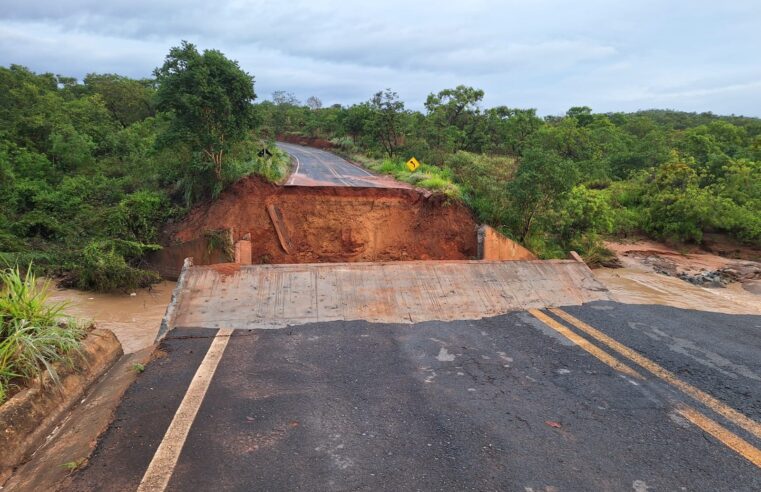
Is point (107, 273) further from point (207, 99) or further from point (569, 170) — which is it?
point (569, 170)

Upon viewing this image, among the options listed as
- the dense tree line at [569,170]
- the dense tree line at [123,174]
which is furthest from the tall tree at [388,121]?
the dense tree line at [123,174]

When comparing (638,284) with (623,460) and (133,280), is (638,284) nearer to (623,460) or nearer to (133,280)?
(623,460)

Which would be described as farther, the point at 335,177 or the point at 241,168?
the point at 335,177

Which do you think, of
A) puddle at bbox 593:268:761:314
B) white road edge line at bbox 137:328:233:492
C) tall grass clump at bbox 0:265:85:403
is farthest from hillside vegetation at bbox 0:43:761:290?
white road edge line at bbox 137:328:233:492

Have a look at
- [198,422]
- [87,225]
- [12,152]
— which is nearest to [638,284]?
[198,422]

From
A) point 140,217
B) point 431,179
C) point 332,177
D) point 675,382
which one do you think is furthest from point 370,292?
point 332,177

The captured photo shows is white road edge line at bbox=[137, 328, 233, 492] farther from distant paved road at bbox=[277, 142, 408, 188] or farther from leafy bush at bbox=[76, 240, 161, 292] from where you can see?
distant paved road at bbox=[277, 142, 408, 188]
